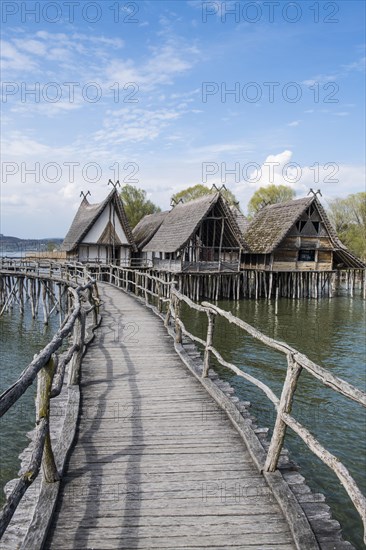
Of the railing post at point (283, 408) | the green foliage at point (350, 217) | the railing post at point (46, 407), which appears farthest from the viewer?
the green foliage at point (350, 217)

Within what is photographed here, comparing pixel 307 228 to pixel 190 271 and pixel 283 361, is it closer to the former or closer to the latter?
pixel 190 271

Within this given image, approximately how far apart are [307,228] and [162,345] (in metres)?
24.9

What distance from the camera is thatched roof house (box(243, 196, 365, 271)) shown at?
30.3 m

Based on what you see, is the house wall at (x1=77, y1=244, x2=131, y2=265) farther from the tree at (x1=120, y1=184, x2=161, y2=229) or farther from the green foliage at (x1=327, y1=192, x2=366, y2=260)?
the green foliage at (x1=327, y1=192, x2=366, y2=260)

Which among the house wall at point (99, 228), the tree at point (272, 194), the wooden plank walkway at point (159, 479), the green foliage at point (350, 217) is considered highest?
the tree at point (272, 194)

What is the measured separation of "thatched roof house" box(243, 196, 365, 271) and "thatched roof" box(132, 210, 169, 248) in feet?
25.4

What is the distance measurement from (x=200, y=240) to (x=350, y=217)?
30.7 m

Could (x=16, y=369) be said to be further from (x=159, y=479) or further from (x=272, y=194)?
(x=272, y=194)

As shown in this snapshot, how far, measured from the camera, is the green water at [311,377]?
276 inches

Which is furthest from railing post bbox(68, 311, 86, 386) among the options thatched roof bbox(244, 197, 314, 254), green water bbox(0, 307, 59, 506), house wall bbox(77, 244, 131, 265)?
house wall bbox(77, 244, 131, 265)

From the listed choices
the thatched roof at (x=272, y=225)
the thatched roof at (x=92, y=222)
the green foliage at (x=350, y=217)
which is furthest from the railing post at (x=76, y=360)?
the green foliage at (x=350, y=217)

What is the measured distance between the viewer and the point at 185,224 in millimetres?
28562

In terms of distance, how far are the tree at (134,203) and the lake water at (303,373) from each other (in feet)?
100

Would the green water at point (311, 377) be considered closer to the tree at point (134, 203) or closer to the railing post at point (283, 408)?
the railing post at point (283, 408)
